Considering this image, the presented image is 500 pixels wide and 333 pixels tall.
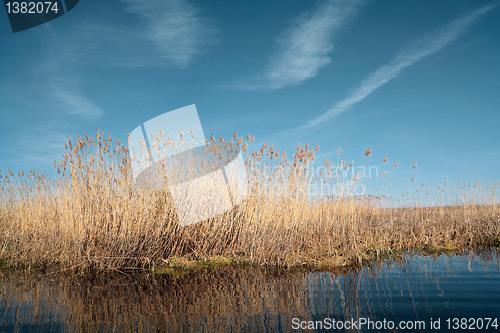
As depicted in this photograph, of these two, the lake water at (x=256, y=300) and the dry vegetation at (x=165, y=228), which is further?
the dry vegetation at (x=165, y=228)

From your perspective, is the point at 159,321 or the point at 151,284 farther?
the point at 151,284

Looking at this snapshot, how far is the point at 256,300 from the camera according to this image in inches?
134

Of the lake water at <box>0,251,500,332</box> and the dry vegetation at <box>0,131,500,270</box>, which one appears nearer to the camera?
the lake water at <box>0,251,500,332</box>

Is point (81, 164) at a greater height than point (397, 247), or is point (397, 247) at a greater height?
point (81, 164)

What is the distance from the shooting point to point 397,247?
22.1 feet

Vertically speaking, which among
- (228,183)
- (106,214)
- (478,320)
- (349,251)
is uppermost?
(228,183)

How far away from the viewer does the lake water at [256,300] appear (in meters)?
2.78

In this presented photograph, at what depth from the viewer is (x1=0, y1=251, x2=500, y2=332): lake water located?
2783 millimetres

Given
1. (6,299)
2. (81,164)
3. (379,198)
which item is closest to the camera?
(6,299)

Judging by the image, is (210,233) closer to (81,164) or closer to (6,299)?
(81,164)

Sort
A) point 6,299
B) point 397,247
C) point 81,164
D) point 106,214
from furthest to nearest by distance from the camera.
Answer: point 397,247
point 81,164
point 106,214
point 6,299

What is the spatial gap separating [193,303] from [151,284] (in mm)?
1196

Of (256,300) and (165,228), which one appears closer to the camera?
(256,300)

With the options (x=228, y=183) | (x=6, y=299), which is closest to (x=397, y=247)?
(x=228, y=183)
